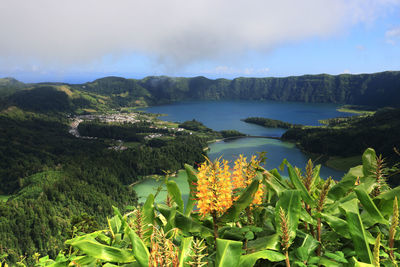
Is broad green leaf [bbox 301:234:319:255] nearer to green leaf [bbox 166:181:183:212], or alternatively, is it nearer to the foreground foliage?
the foreground foliage

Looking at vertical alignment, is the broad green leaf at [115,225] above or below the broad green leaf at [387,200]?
below

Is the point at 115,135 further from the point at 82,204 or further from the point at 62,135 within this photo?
the point at 82,204

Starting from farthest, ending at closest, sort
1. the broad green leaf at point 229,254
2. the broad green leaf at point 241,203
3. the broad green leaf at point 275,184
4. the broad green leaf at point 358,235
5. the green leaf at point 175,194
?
the green leaf at point 175,194
the broad green leaf at point 275,184
the broad green leaf at point 241,203
the broad green leaf at point 358,235
the broad green leaf at point 229,254

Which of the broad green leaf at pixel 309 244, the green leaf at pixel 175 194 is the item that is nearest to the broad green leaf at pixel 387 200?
the broad green leaf at pixel 309 244

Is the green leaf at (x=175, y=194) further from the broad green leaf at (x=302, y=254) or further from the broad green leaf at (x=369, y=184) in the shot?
the broad green leaf at (x=369, y=184)

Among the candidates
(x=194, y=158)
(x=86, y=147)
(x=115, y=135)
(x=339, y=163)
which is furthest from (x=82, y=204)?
(x=339, y=163)

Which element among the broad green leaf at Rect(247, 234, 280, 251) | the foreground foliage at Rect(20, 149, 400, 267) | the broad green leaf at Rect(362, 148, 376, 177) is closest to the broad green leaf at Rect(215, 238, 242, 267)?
the foreground foliage at Rect(20, 149, 400, 267)

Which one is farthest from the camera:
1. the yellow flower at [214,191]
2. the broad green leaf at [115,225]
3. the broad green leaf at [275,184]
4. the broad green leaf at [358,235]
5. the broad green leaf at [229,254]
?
the broad green leaf at [115,225]
